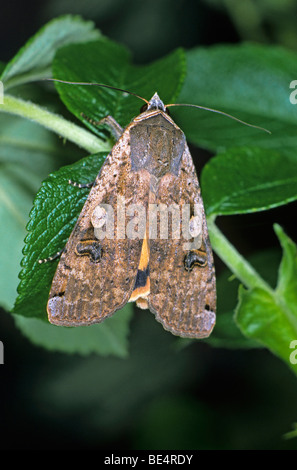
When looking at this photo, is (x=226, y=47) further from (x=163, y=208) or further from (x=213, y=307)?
(x=213, y=307)

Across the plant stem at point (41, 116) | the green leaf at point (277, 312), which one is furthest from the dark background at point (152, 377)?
the plant stem at point (41, 116)

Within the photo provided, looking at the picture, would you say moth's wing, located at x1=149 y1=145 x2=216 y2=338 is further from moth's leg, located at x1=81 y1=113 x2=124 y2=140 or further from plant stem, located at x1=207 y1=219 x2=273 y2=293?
moth's leg, located at x1=81 y1=113 x2=124 y2=140

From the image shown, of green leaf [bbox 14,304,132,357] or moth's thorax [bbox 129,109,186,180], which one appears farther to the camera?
green leaf [bbox 14,304,132,357]

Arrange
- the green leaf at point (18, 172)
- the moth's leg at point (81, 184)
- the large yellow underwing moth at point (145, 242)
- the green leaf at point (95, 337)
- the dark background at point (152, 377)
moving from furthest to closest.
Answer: the dark background at point (152, 377), the green leaf at point (95, 337), the green leaf at point (18, 172), the large yellow underwing moth at point (145, 242), the moth's leg at point (81, 184)

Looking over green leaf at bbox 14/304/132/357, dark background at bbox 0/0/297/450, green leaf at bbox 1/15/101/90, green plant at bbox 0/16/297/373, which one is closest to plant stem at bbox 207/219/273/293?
green plant at bbox 0/16/297/373

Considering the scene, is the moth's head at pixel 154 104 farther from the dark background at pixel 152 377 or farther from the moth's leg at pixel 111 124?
the dark background at pixel 152 377
